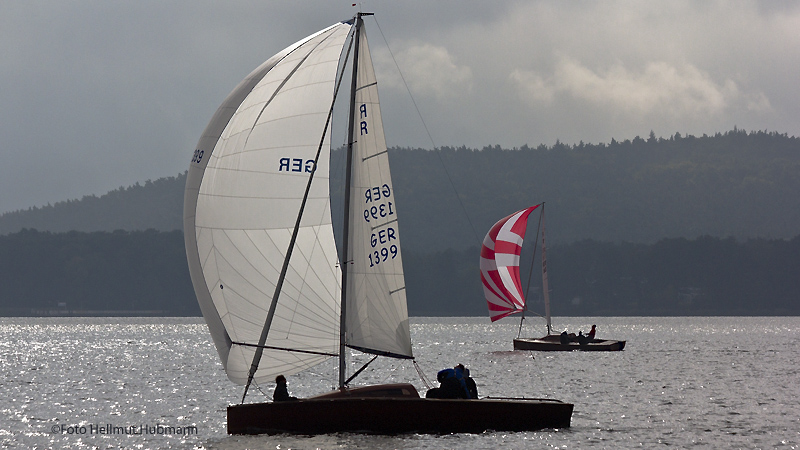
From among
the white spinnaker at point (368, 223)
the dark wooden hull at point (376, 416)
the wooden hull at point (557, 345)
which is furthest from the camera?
the wooden hull at point (557, 345)

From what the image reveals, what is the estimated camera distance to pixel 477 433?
75.1 ft

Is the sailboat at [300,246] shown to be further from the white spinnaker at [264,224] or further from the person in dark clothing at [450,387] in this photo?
the person in dark clothing at [450,387]

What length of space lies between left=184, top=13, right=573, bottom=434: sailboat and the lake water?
2.02 ft

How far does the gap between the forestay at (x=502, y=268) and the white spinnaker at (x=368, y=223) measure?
35575 millimetres

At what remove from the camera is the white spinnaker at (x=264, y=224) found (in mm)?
22562

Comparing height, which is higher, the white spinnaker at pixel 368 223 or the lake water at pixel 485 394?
the white spinnaker at pixel 368 223

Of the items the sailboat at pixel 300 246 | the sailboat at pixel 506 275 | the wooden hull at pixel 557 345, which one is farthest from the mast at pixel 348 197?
the wooden hull at pixel 557 345

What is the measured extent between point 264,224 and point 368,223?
221 centimetres

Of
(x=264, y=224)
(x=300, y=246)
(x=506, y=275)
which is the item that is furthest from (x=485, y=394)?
(x=506, y=275)

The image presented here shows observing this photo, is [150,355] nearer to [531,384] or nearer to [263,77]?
[531,384]

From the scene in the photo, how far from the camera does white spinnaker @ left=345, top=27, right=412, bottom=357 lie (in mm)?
23062

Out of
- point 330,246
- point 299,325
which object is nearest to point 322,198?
point 330,246

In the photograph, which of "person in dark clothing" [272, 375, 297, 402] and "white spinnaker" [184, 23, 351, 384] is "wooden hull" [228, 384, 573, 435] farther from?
"white spinnaker" [184, 23, 351, 384]

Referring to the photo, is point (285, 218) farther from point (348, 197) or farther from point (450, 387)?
point (450, 387)
